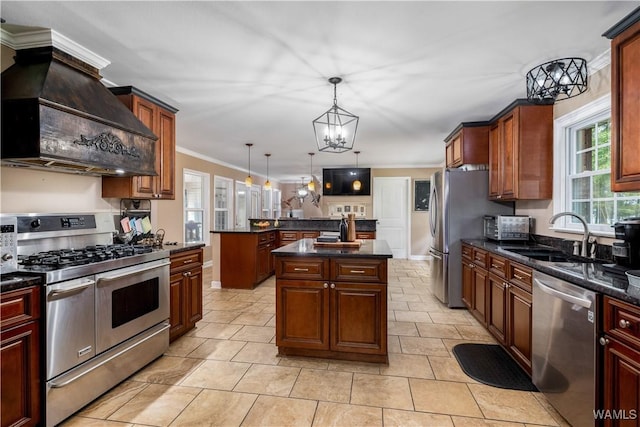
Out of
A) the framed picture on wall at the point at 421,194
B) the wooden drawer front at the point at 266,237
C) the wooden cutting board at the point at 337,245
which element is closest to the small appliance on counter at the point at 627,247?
the wooden cutting board at the point at 337,245

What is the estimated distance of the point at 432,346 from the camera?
2900 millimetres

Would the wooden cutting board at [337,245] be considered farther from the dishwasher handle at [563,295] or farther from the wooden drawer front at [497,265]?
the dishwasher handle at [563,295]

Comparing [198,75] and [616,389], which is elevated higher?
[198,75]

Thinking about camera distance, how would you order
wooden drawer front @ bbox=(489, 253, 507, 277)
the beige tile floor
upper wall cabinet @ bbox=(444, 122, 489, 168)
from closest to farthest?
the beige tile floor
wooden drawer front @ bbox=(489, 253, 507, 277)
upper wall cabinet @ bbox=(444, 122, 489, 168)

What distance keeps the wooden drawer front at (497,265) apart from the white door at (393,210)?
4.91 metres

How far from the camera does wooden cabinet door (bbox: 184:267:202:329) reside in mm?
3090

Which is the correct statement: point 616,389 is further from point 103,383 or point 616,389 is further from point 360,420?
point 103,383

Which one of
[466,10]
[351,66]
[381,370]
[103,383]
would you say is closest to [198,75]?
[351,66]

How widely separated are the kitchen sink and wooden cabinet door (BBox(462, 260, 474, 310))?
2.48ft

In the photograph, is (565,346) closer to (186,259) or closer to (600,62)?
(600,62)

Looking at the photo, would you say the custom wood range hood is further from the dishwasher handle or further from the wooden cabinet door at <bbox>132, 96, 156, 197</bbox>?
the dishwasher handle

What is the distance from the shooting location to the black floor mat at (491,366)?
7.49ft

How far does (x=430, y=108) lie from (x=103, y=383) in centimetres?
392

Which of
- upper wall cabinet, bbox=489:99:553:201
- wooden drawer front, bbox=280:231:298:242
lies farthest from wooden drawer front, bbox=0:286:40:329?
wooden drawer front, bbox=280:231:298:242
